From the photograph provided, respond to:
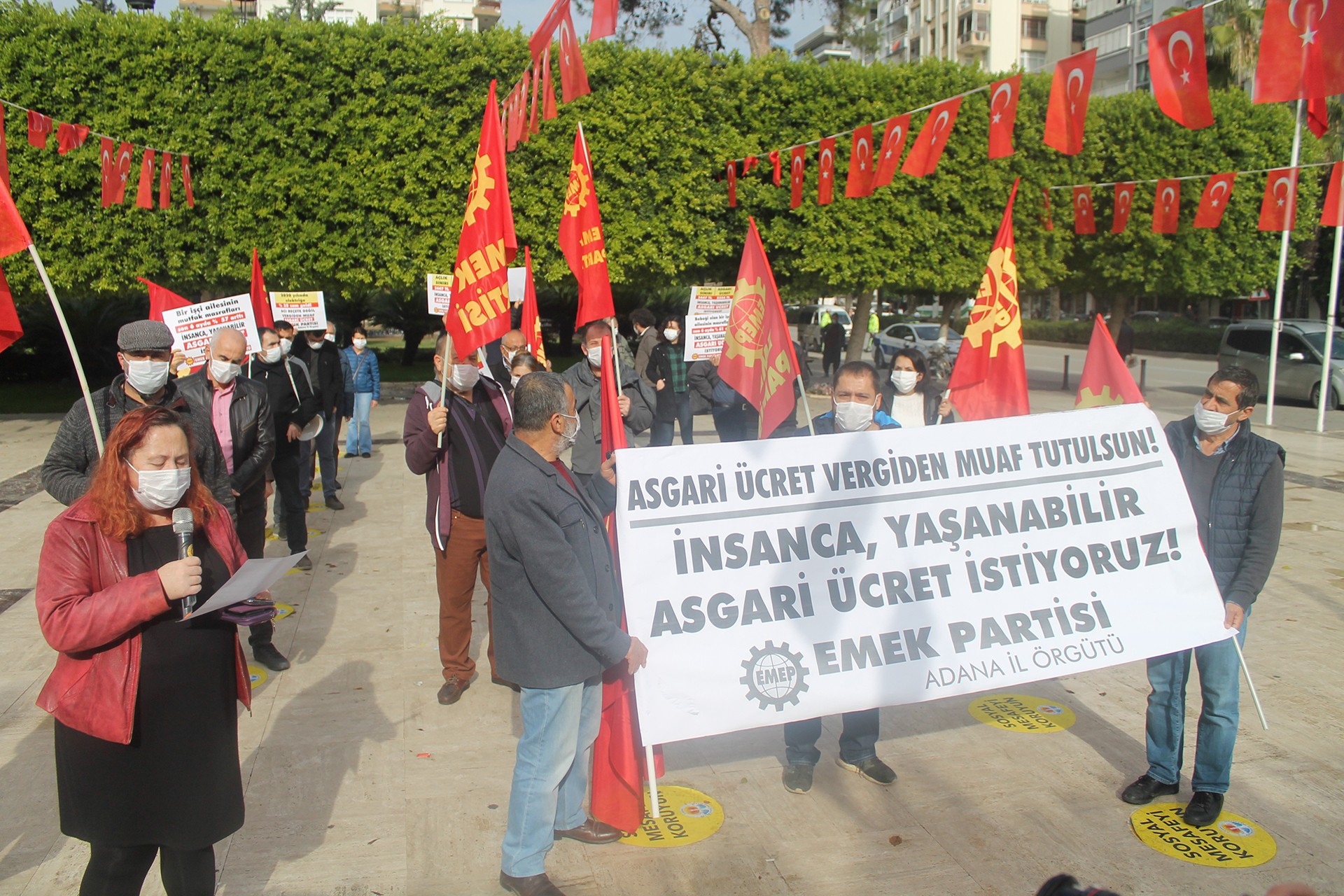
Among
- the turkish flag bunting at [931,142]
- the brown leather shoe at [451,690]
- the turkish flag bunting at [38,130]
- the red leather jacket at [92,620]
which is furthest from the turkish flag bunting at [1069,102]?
the turkish flag bunting at [38,130]

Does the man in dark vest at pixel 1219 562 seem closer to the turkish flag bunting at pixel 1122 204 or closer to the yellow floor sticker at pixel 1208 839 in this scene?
the yellow floor sticker at pixel 1208 839

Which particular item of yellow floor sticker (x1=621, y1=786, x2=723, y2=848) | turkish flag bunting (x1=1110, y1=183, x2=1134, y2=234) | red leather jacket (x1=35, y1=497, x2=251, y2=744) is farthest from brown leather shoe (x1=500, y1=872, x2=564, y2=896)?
turkish flag bunting (x1=1110, y1=183, x2=1134, y2=234)

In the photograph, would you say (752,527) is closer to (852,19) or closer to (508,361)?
(508,361)

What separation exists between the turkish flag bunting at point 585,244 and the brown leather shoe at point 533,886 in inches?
122

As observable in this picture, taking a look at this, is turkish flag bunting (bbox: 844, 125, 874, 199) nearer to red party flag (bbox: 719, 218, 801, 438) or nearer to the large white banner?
red party flag (bbox: 719, 218, 801, 438)

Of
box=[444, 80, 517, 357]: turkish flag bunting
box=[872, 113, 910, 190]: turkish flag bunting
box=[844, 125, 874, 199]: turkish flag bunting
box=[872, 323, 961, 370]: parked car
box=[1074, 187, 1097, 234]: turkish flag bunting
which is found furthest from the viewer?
box=[872, 323, 961, 370]: parked car

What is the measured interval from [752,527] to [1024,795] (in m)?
1.65

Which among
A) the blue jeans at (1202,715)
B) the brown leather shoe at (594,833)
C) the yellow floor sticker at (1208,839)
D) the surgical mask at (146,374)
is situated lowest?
the yellow floor sticker at (1208,839)

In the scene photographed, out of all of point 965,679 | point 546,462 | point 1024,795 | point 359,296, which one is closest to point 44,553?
point 546,462

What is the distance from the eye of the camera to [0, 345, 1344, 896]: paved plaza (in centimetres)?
353

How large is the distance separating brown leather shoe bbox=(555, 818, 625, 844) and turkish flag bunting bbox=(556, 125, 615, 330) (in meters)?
2.81

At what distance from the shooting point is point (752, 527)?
3.74 m

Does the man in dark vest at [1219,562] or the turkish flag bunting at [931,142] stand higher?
the turkish flag bunting at [931,142]

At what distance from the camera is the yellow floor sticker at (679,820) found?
3.79 m
